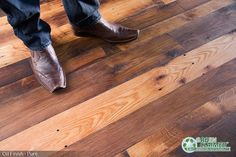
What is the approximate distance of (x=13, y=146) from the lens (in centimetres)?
86

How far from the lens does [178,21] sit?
127 centimetres

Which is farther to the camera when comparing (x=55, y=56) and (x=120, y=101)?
(x=55, y=56)

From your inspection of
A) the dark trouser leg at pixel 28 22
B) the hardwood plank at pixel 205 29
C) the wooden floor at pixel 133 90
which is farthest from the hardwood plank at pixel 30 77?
the hardwood plank at pixel 205 29

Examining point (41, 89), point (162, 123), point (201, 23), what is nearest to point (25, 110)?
point (41, 89)

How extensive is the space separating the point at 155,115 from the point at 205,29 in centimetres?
54

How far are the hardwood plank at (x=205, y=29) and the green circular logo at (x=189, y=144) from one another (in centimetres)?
44

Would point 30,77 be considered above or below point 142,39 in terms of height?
below

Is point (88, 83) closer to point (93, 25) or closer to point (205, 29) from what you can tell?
point (93, 25)

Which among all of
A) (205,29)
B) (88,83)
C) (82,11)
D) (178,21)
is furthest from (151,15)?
(88,83)

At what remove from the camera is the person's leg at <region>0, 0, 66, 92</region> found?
2.95ft

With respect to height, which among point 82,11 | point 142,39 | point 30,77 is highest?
point 82,11

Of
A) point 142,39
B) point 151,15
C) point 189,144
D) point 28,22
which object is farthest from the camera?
point 151,15

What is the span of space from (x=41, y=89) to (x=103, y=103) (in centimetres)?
25

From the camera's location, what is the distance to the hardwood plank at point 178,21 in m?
1.20
